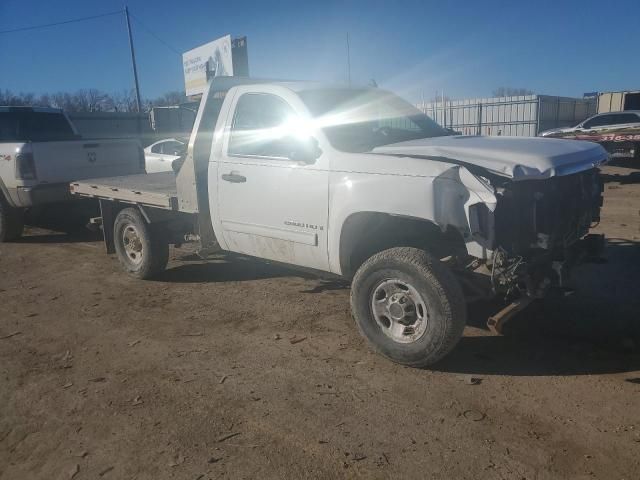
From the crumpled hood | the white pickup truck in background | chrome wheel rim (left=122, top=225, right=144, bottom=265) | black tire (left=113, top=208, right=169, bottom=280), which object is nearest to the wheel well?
the crumpled hood

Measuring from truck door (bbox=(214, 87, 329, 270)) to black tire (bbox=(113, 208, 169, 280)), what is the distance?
4.18ft

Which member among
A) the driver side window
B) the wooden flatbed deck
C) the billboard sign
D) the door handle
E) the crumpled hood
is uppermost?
the billboard sign

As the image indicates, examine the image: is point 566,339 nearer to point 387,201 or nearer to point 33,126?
point 387,201

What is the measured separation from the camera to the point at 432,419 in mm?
3309

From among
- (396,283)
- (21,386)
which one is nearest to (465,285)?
(396,283)

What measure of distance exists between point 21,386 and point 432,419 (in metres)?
2.97

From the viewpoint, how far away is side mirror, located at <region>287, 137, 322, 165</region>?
4.40 m

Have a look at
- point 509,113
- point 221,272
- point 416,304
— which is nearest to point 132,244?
point 221,272

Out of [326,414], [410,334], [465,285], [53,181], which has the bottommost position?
[326,414]

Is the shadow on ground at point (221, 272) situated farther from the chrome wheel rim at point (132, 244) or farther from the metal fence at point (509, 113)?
the metal fence at point (509, 113)

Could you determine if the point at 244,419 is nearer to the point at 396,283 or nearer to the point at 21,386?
the point at 396,283

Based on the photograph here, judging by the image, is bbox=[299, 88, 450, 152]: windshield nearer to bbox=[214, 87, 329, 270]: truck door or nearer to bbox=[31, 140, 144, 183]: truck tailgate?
bbox=[214, 87, 329, 270]: truck door

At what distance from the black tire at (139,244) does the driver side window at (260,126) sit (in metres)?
1.72

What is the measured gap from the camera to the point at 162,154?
44.9 ft
